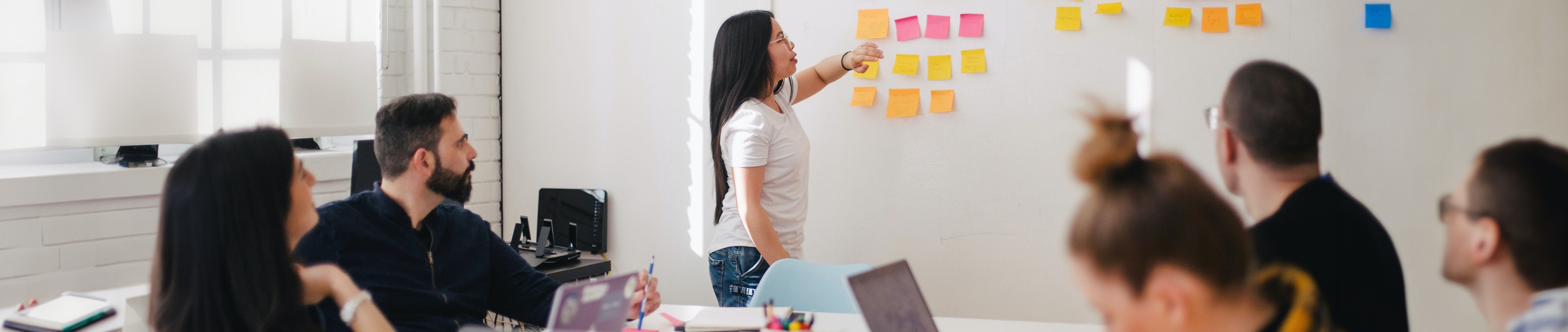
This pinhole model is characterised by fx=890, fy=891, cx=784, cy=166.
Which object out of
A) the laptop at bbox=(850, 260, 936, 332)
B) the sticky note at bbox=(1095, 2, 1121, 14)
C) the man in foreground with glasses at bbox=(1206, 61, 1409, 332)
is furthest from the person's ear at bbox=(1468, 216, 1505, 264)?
the sticky note at bbox=(1095, 2, 1121, 14)

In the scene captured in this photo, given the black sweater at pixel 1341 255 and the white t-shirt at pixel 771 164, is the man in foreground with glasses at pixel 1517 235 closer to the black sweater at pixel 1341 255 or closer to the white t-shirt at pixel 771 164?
the black sweater at pixel 1341 255

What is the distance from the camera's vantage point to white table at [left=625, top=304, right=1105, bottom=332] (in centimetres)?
188

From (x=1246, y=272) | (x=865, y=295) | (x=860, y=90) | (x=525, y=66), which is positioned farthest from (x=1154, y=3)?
(x=525, y=66)

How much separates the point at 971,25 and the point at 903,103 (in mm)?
336

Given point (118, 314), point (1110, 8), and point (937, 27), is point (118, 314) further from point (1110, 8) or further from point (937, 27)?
point (1110, 8)

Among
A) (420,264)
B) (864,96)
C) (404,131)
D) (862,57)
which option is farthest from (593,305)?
(864,96)

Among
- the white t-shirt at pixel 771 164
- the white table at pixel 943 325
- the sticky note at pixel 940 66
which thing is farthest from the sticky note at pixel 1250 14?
the white t-shirt at pixel 771 164

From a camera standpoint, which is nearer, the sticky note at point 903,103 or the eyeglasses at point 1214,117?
the eyeglasses at point 1214,117

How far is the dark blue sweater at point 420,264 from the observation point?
1.80m

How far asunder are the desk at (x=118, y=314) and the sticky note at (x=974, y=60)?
7.34ft

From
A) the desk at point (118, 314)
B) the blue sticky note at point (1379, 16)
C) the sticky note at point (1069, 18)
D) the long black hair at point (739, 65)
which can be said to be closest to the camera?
the desk at point (118, 314)

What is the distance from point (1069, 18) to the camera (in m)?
2.78

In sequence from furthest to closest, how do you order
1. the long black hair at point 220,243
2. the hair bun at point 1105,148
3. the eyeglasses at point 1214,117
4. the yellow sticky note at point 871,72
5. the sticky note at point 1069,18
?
the yellow sticky note at point 871,72, the sticky note at point 1069,18, the eyeglasses at point 1214,117, the long black hair at point 220,243, the hair bun at point 1105,148

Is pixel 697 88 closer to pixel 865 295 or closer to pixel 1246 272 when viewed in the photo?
pixel 865 295
